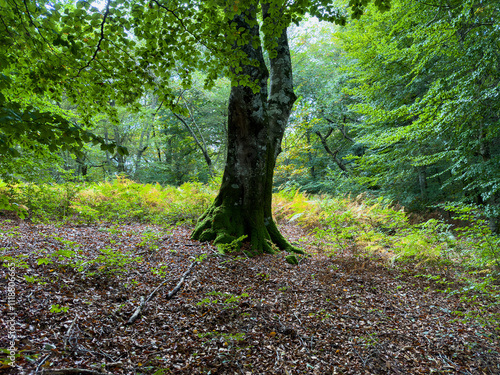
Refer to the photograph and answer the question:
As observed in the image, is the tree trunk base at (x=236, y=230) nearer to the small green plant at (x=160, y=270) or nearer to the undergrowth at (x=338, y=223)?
the undergrowth at (x=338, y=223)

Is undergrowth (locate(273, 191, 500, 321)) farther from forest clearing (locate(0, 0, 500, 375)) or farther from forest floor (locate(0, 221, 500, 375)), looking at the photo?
forest floor (locate(0, 221, 500, 375))

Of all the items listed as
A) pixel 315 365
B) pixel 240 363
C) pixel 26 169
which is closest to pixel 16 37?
pixel 26 169

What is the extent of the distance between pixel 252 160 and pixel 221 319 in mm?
2859

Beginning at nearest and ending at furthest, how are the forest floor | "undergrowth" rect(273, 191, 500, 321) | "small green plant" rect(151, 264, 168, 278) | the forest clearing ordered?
the forest floor → the forest clearing → "small green plant" rect(151, 264, 168, 278) → "undergrowth" rect(273, 191, 500, 321)

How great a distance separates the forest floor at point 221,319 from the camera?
199 cm

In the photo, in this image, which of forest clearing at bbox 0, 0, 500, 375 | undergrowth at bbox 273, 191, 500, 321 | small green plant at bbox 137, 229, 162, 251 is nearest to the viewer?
forest clearing at bbox 0, 0, 500, 375

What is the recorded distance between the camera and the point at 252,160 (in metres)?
4.77

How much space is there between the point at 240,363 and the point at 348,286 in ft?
7.63

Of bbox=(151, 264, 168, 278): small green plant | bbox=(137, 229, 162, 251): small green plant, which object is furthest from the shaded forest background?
bbox=(137, 229, 162, 251): small green plant

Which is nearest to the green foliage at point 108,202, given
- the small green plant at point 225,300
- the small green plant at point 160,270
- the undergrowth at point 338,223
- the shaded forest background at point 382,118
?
the undergrowth at point 338,223

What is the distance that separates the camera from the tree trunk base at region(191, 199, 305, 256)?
4.61m

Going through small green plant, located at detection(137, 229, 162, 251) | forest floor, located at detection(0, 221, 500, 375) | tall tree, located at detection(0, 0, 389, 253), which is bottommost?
forest floor, located at detection(0, 221, 500, 375)

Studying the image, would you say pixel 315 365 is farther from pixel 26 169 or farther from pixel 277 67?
pixel 26 169

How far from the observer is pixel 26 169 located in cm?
432
